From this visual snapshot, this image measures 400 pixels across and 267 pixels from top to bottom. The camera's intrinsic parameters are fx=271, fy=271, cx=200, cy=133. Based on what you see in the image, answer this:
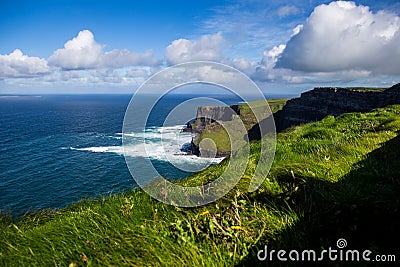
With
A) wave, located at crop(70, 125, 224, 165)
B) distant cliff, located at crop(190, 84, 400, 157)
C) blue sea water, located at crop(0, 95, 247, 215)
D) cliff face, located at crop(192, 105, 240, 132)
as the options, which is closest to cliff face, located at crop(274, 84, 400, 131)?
distant cliff, located at crop(190, 84, 400, 157)

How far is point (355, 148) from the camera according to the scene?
25.4 ft

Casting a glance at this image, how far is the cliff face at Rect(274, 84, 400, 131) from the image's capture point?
73.6 meters

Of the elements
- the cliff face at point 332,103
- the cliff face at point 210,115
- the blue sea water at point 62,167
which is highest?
the cliff face at point 332,103

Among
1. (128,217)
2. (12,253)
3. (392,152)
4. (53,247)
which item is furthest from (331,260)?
(392,152)

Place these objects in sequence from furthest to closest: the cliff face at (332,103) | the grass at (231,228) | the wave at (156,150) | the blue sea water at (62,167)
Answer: the wave at (156,150) < the cliff face at (332,103) < the blue sea water at (62,167) < the grass at (231,228)

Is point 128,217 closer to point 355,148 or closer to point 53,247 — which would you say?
point 53,247

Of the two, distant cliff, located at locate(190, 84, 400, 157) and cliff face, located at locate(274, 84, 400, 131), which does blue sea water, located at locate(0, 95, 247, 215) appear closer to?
distant cliff, located at locate(190, 84, 400, 157)

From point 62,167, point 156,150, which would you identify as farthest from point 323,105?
point 62,167

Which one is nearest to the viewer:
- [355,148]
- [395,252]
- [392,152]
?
[395,252]

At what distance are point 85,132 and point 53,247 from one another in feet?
468

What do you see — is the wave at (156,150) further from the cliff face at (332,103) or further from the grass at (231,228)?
the grass at (231,228)

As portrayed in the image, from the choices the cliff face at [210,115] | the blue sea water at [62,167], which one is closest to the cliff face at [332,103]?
the cliff face at [210,115]

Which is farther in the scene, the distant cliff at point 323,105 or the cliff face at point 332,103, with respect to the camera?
the distant cliff at point 323,105

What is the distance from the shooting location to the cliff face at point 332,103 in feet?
241
